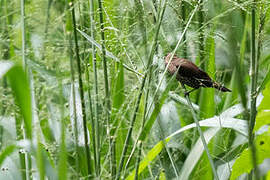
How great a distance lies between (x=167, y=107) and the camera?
1.62 meters

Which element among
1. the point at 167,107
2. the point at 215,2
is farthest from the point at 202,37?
the point at 167,107

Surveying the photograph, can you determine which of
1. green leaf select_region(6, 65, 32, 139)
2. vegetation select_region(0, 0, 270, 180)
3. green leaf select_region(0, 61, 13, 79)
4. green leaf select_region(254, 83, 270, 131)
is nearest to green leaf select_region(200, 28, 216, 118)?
vegetation select_region(0, 0, 270, 180)

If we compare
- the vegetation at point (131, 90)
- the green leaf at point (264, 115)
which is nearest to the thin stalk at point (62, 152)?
the vegetation at point (131, 90)

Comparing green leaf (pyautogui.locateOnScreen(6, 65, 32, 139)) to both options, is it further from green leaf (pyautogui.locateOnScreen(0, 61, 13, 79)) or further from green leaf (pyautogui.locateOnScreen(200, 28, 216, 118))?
green leaf (pyautogui.locateOnScreen(200, 28, 216, 118))

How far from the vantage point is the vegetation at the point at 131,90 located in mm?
850

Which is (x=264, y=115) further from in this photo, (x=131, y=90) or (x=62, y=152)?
(x=62, y=152)

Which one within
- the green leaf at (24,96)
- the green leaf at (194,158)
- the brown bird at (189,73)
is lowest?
the green leaf at (194,158)

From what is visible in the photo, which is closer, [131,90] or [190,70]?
[131,90]

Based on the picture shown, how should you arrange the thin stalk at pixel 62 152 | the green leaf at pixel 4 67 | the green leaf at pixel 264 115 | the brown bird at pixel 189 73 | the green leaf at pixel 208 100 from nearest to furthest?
the thin stalk at pixel 62 152 → the green leaf at pixel 4 67 → the green leaf at pixel 264 115 → the brown bird at pixel 189 73 → the green leaf at pixel 208 100

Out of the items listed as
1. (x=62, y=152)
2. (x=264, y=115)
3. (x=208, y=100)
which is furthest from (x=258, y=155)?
(x=208, y=100)

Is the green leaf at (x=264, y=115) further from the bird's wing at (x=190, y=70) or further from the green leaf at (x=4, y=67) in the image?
the green leaf at (x=4, y=67)

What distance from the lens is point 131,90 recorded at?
3.13ft

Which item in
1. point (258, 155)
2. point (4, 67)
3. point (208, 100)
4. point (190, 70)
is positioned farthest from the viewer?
point (208, 100)

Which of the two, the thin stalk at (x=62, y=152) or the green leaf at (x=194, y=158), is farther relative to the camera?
the green leaf at (x=194, y=158)
